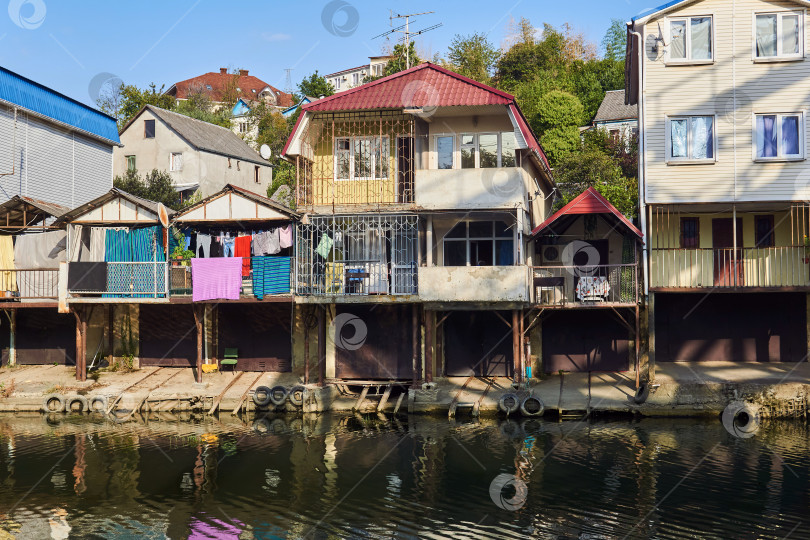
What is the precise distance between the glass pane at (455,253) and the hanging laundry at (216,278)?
25.2ft

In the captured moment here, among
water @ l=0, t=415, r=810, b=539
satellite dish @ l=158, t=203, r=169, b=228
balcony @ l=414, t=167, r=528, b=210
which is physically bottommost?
water @ l=0, t=415, r=810, b=539

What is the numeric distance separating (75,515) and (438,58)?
65.6m

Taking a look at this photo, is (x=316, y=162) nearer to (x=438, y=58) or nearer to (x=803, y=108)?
(x=803, y=108)

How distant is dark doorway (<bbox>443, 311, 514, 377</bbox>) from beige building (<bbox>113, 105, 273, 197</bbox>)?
3021cm

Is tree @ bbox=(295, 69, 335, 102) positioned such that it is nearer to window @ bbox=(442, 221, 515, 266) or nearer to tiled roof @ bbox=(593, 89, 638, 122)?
tiled roof @ bbox=(593, 89, 638, 122)

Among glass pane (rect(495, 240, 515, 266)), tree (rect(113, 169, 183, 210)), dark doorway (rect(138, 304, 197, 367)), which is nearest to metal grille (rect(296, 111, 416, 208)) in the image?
glass pane (rect(495, 240, 515, 266))

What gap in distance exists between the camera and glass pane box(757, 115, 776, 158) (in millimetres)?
28406

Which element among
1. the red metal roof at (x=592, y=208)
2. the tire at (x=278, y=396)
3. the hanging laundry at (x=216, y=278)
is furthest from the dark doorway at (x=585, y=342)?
the hanging laundry at (x=216, y=278)

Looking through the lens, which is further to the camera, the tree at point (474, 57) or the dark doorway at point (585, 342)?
the tree at point (474, 57)

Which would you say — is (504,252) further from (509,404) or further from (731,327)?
(731,327)

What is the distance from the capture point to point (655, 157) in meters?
29.0

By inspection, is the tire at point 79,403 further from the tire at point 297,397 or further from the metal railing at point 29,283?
the tire at point 297,397

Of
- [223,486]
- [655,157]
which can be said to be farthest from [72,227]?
[655,157]

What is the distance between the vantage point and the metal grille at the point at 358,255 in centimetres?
2916
